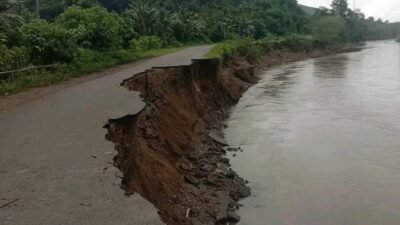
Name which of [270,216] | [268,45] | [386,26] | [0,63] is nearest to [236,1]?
[268,45]

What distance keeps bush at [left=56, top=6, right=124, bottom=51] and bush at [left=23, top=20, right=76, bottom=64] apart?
2.52m

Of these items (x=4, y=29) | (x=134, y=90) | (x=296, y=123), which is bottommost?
(x=296, y=123)

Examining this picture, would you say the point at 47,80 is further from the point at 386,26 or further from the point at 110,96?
the point at 386,26

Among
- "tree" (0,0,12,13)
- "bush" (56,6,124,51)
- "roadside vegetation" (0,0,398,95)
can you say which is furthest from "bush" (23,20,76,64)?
"tree" (0,0,12,13)

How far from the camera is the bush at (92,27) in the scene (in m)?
23.5

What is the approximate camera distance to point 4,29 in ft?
60.0

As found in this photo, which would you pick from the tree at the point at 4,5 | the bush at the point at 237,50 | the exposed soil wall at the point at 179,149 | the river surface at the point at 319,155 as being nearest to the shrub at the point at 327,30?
the bush at the point at 237,50

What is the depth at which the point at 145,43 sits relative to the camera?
3431 cm

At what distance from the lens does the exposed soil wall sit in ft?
28.4

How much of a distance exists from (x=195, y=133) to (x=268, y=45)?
3801 cm

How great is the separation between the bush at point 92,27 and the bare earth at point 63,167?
10673mm

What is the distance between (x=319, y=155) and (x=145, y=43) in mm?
22088

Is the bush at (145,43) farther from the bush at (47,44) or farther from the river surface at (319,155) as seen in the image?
the bush at (47,44)

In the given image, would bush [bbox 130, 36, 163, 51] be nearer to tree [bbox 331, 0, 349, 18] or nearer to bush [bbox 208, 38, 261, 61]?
bush [bbox 208, 38, 261, 61]
